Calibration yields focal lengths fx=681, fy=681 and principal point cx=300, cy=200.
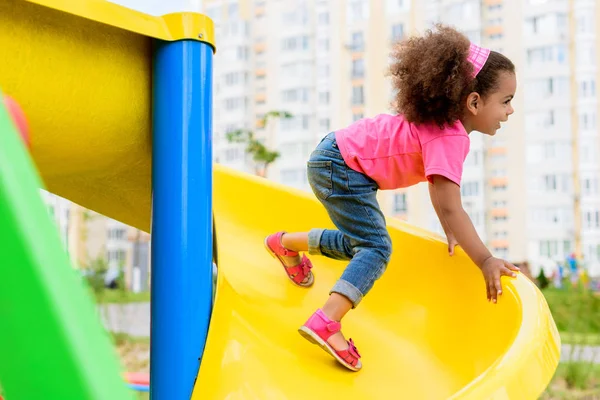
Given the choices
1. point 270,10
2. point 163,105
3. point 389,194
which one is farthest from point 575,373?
point 270,10

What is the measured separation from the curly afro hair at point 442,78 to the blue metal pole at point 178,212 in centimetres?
41

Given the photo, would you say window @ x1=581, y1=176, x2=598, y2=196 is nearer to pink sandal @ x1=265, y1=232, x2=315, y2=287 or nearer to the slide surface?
the slide surface

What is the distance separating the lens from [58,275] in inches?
11.8

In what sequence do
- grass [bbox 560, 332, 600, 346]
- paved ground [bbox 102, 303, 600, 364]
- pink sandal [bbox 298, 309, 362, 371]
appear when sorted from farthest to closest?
paved ground [bbox 102, 303, 600, 364] < grass [bbox 560, 332, 600, 346] < pink sandal [bbox 298, 309, 362, 371]

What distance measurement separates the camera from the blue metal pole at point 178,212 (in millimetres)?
1052

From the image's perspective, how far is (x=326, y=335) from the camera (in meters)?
1.16

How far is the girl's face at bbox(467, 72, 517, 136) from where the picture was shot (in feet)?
Answer: 4.18

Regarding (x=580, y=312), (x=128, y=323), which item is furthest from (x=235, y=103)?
(x=580, y=312)

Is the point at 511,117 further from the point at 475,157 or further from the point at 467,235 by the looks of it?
the point at 467,235

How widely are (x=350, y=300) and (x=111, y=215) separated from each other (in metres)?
0.62

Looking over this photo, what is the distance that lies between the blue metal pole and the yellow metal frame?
0.02 metres

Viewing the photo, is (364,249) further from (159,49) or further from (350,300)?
(159,49)

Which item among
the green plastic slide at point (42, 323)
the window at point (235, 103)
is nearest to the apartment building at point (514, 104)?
the window at point (235, 103)

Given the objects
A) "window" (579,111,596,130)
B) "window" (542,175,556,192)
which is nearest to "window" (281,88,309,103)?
"window" (542,175,556,192)
